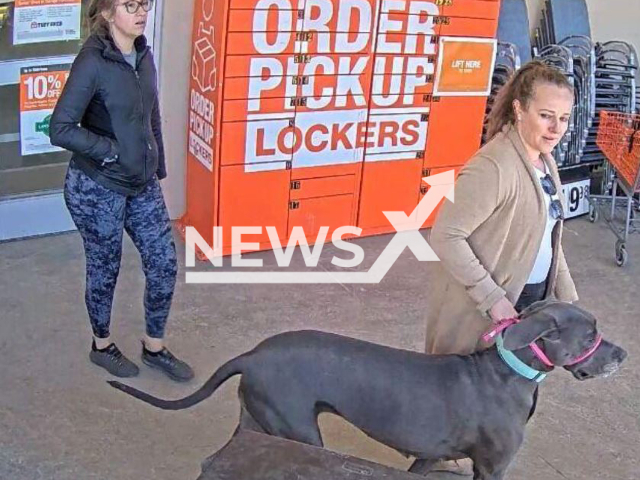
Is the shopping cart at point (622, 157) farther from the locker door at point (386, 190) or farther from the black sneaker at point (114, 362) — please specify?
the black sneaker at point (114, 362)

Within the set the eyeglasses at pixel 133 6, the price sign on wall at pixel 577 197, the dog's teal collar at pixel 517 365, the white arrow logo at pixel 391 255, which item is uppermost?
the eyeglasses at pixel 133 6

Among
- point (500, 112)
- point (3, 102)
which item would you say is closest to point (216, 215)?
point (3, 102)

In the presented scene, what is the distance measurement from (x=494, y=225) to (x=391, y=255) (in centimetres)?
246

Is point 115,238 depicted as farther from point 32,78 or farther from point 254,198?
point 32,78

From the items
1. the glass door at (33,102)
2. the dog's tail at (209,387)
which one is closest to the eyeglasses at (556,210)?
the dog's tail at (209,387)

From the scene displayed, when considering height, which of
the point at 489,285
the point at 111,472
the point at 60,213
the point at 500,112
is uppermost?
the point at 500,112

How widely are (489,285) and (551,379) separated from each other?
1.49m

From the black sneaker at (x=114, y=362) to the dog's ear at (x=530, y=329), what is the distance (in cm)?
179

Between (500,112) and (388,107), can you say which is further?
(388,107)

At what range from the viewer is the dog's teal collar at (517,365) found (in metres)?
2.65

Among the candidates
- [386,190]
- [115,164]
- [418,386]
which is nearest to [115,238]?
[115,164]

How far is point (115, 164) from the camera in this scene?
11.1 ft

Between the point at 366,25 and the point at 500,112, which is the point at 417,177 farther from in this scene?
the point at 500,112

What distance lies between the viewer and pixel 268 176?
496 centimetres
